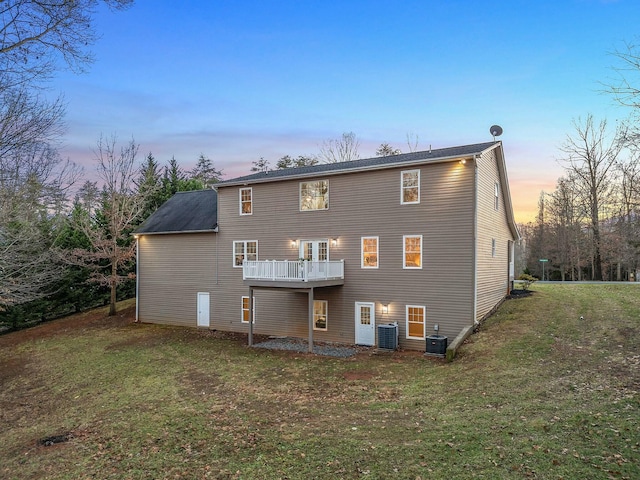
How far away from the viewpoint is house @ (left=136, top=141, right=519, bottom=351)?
48.6ft

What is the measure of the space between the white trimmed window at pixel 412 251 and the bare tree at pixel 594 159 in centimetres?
2136

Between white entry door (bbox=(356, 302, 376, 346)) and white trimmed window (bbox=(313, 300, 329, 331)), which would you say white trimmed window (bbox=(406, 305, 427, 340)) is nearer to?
white entry door (bbox=(356, 302, 376, 346))

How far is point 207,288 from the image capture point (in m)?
20.7

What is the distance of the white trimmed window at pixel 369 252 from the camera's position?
1636cm

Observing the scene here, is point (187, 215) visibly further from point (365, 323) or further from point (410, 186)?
point (410, 186)

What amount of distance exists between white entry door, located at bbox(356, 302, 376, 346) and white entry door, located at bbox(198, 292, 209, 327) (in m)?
8.81

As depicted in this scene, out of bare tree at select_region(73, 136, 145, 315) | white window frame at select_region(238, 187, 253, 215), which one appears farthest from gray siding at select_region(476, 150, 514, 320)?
bare tree at select_region(73, 136, 145, 315)

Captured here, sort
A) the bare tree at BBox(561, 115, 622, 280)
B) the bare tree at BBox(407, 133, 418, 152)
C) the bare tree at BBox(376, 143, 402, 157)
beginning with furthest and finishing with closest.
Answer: the bare tree at BBox(376, 143, 402, 157) < the bare tree at BBox(407, 133, 418, 152) < the bare tree at BBox(561, 115, 622, 280)

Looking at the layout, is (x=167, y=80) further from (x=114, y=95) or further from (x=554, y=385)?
(x=554, y=385)

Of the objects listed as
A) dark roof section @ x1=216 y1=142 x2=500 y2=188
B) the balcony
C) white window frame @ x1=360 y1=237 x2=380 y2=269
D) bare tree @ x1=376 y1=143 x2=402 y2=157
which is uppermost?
bare tree @ x1=376 y1=143 x2=402 y2=157

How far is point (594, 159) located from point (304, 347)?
27.9 m

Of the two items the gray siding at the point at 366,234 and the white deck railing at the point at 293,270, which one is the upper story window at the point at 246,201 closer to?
the gray siding at the point at 366,234

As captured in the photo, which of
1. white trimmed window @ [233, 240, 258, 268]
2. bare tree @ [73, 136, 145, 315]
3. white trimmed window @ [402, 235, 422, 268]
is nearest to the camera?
white trimmed window @ [402, 235, 422, 268]

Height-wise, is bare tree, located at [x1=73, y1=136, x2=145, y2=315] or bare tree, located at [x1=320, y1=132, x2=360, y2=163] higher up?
bare tree, located at [x1=320, y1=132, x2=360, y2=163]
